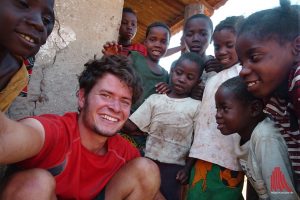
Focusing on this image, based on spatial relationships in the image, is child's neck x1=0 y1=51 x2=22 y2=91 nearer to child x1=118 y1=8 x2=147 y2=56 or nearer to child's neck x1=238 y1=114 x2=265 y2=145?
child's neck x1=238 y1=114 x2=265 y2=145

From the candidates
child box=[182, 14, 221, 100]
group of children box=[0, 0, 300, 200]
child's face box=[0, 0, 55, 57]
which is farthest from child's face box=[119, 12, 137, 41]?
child's face box=[0, 0, 55, 57]

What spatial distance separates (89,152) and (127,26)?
2.21 m

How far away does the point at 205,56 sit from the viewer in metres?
3.33

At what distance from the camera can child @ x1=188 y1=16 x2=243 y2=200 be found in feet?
7.93

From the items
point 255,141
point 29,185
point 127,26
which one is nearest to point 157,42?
point 127,26

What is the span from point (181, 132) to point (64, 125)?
112 centimetres

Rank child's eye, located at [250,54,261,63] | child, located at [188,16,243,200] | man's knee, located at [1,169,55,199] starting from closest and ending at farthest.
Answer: man's knee, located at [1,169,55,199] < child's eye, located at [250,54,261,63] < child, located at [188,16,243,200]

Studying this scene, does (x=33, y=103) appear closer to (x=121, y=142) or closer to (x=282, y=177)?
(x=121, y=142)

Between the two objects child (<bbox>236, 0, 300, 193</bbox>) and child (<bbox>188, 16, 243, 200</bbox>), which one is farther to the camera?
child (<bbox>188, 16, 243, 200</bbox>)

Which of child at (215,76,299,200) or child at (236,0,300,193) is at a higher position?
child at (236,0,300,193)

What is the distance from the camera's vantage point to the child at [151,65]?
3.05 metres

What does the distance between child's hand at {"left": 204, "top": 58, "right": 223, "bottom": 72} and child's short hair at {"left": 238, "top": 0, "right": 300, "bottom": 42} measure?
872mm

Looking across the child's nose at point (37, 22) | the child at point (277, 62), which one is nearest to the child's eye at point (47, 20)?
the child's nose at point (37, 22)

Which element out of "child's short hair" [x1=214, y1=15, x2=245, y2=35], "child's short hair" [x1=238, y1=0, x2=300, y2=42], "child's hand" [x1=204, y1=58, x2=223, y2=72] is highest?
"child's short hair" [x1=214, y1=15, x2=245, y2=35]
